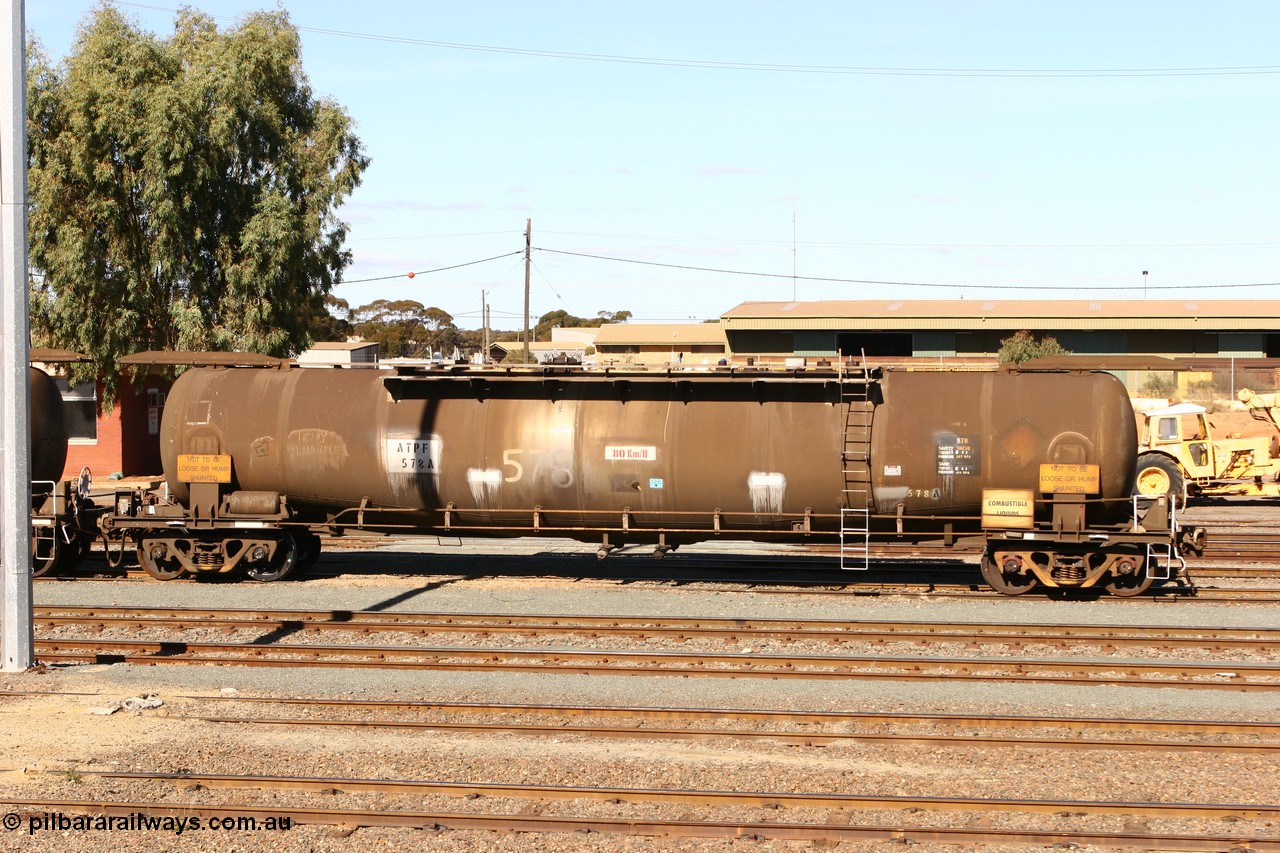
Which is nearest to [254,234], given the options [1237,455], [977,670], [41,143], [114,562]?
[41,143]

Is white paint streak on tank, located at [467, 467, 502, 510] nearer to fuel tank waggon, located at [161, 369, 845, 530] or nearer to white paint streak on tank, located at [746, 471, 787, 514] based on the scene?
fuel tank waggon, located at [161, 369, 845, 530]

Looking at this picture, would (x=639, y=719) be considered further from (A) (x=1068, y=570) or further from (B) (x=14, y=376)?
(A) (x=1068, y=570)

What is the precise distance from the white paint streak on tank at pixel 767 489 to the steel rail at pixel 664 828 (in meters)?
8.65

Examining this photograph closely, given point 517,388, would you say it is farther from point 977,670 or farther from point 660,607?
point 977,670

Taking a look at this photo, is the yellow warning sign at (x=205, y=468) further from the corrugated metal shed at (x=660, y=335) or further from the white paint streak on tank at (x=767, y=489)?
the corrugated metal shed at (x=660, y=335)

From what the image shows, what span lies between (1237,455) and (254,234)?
2880 cm

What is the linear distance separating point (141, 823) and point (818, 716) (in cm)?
620

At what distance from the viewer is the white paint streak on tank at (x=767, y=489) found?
16906 millimetres

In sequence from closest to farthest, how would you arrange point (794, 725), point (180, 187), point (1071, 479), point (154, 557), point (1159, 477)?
point (794, 725) → point (1071, 479) → point (154, 557) → point (1159, 477) → point (180, 187)

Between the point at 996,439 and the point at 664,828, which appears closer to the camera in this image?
the point at 664,828

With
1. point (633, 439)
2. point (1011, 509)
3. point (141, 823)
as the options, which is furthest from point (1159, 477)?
point (141, 823)

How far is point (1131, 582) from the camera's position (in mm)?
17312

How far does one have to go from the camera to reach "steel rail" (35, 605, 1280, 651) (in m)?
14.5

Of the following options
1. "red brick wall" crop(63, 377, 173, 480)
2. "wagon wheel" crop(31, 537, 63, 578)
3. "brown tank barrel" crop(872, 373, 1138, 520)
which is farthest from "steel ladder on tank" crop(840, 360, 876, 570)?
"red brick wall" crop(63, 377, 173, 480)
